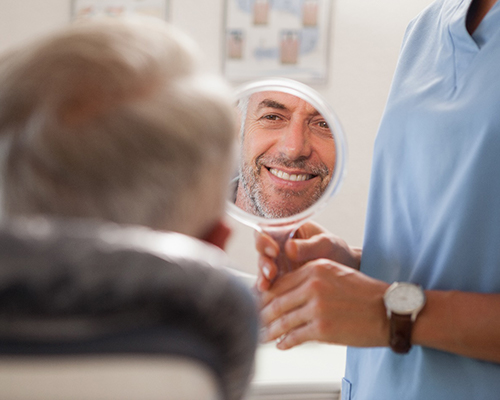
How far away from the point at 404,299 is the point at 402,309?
0.05 ft

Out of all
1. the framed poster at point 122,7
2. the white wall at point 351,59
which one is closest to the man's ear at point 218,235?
the white wall at point 351,59

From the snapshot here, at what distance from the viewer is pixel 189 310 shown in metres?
0.32

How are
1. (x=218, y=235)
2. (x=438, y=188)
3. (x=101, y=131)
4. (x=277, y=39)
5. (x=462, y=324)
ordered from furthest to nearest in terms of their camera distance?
(x=277, y=39) → (x=438, y=188) → (x=462, y=324) → (x=218, y=235) → (x=101, y=131)

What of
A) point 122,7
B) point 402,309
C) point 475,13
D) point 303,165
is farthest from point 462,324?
point 122,7

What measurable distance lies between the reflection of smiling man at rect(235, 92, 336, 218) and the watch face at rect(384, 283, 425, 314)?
0.21 metres

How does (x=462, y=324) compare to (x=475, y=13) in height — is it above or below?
below

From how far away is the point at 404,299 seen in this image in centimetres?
72

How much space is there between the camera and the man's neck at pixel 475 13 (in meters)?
0.86

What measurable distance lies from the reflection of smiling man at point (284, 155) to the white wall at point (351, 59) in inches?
45.6

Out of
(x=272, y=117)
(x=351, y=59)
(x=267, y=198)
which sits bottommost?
(x=351, y=59)

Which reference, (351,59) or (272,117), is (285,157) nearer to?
(272,117)

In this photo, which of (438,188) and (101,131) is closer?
(101,131)

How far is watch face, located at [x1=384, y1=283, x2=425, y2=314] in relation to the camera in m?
0.72

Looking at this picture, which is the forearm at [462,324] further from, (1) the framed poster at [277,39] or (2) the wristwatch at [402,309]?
(1) the framed poster at [277,39]
